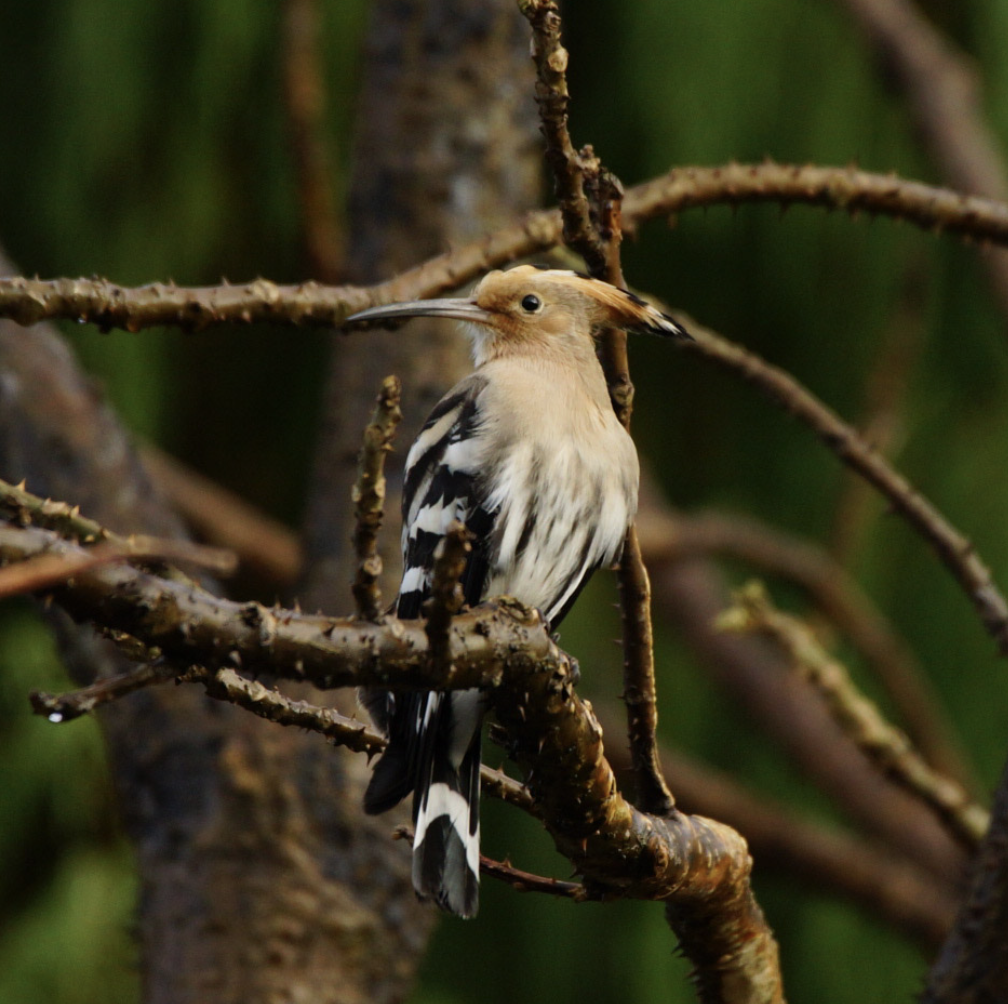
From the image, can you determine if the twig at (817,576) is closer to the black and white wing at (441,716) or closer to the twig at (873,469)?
the twig at (873,469)

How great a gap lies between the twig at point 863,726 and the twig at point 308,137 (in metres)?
1.33

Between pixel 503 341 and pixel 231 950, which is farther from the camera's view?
pixel 231 950

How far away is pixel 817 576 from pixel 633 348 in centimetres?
76

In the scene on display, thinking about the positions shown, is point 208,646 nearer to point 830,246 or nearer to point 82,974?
point 82,974

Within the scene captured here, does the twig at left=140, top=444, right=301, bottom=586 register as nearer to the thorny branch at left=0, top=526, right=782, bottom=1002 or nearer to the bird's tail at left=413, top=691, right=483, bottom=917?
the bird's tail at left=413, top=691, right=483, bottom=917

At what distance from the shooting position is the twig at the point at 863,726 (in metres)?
2.16

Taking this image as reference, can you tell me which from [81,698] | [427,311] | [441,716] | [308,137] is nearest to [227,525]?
[308,137]

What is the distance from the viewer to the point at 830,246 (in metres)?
3.73

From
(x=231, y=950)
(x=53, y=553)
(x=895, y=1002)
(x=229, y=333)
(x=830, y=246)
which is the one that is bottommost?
(x=53, y=553)

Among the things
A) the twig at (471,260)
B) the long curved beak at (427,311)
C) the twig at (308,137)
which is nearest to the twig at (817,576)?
the twig at (308,137)

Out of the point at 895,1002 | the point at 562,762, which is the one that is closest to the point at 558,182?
the point at 562,762

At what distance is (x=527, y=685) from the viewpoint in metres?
1.14

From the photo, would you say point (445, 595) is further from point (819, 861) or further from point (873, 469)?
point (819, 861)

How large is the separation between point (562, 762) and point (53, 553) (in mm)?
535
